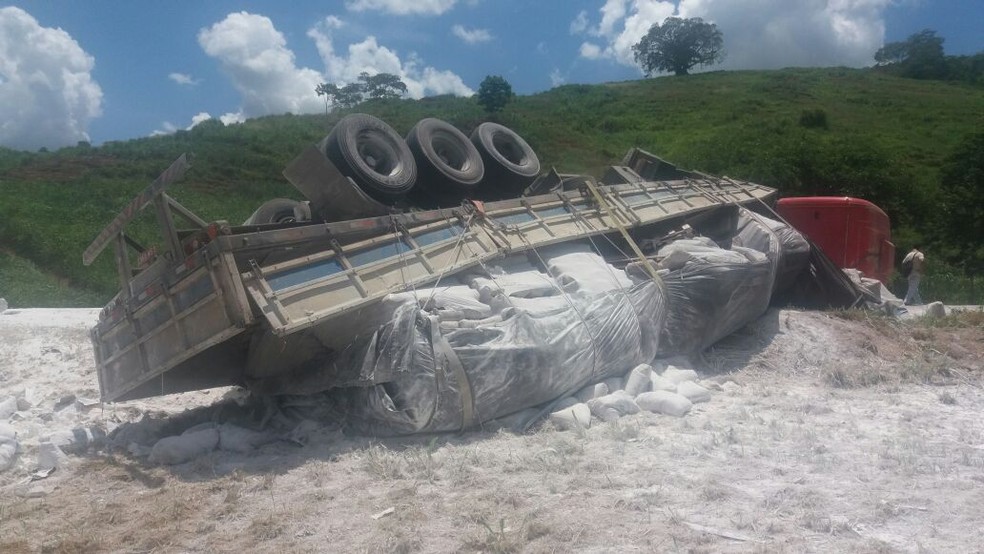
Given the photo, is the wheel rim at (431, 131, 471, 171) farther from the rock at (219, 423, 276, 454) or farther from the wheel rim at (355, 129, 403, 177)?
the rock at (219, 423, 276, 454)

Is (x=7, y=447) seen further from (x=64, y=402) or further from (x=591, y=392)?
(x=591, y=392)

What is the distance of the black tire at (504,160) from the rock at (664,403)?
142 inches

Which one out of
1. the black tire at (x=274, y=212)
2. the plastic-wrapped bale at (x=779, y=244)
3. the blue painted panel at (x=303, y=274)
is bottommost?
the plastic-wrapped bale at (x=779, y=244)

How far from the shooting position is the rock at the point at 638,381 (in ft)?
18.0

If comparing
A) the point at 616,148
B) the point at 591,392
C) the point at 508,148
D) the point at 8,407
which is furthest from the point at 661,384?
the point at 616,148

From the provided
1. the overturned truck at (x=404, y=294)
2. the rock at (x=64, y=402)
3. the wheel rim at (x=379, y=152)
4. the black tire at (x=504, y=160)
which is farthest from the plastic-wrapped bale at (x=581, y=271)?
the rock at (x=64, y=402)

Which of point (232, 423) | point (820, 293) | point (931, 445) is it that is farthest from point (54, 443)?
point (820, 293)

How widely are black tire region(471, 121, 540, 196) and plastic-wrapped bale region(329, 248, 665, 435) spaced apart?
3.11 metres

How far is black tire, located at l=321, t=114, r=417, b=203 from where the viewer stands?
267 inches

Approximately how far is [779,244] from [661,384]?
10.6ft

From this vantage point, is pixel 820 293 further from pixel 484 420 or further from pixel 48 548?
pixel 48 548

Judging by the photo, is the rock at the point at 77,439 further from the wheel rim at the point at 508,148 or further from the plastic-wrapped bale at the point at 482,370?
the wheel rim at the point at 508,148

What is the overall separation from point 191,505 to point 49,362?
171 inches

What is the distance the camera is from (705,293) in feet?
21.7
